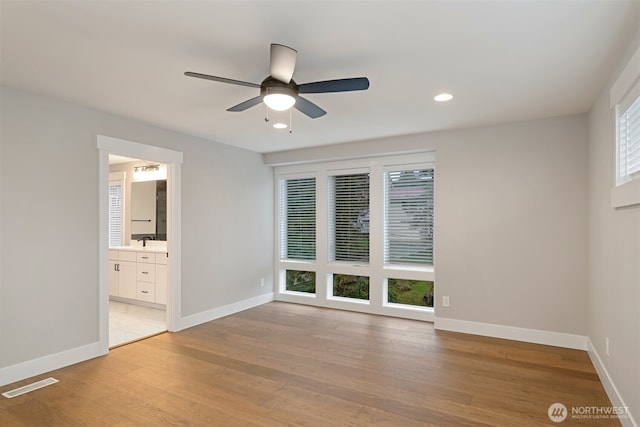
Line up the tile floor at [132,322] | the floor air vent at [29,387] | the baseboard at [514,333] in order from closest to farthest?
the floor air vent at [29,387]
the baseboard at [514,333]
the tile floor at [132,322]

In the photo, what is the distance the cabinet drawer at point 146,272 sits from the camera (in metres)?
5.45

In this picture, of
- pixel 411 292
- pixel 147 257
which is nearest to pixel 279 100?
pixel 411 292

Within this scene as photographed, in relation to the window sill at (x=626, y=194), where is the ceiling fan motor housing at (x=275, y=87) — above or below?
above

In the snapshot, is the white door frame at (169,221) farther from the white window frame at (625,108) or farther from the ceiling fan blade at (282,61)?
the white window frame at (625,108)

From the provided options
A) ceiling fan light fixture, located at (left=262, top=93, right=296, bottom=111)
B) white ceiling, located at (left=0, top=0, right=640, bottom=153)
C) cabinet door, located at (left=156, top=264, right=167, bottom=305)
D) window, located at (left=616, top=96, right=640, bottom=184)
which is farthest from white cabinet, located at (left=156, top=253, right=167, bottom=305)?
window, located at (left=616, top=96, right=640, bottom=184)

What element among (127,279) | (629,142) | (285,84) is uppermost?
(285,84)

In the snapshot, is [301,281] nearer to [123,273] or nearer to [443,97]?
[123,273]

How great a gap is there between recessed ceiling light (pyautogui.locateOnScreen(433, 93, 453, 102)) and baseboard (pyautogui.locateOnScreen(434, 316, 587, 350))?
265 centimetres

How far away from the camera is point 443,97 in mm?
3303

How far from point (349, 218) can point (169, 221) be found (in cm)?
259

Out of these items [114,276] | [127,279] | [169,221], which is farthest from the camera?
[114,276]

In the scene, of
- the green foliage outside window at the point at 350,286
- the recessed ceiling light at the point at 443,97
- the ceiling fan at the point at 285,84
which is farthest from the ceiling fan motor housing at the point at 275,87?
the green foliage outside window at the point at 350,286

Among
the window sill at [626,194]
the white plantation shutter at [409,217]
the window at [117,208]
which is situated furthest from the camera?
the window at [117,208]

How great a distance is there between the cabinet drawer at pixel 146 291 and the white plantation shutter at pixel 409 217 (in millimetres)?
3495
